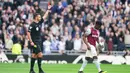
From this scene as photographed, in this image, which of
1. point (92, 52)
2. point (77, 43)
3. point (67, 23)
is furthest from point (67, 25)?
point (92, 52)

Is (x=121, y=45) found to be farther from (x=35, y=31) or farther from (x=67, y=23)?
(x=35, y=31)

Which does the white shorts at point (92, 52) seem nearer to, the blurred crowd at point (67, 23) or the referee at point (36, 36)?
the referee at point (36, 36)

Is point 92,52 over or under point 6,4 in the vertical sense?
under

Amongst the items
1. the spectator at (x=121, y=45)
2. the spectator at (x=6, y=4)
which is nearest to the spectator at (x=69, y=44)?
the spectator at (x=121, y=45)

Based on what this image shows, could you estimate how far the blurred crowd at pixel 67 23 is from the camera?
101 ft

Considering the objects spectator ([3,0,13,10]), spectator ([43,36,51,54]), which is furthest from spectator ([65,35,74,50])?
spectator ([3,0,13,10])

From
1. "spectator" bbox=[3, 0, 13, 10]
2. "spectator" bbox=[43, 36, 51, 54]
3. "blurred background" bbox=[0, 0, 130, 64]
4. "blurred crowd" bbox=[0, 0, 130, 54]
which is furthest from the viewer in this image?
"spectator" bbox=[3, 0, 13, 10]

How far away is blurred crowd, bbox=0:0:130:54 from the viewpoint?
3072 cm

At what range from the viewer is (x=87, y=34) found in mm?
20297

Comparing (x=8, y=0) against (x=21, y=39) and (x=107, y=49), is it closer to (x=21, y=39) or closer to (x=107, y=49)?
(x=21, y=39)

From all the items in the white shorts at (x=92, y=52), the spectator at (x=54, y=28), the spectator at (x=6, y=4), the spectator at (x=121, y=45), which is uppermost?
the spectator at (x=6, y=4)

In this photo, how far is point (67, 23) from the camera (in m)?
31.6

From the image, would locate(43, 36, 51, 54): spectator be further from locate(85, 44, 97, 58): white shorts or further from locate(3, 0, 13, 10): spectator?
locate(85, 44, 97, 58): white shorts

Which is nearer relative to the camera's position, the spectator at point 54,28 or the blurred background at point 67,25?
the blurred background at point 67,25
